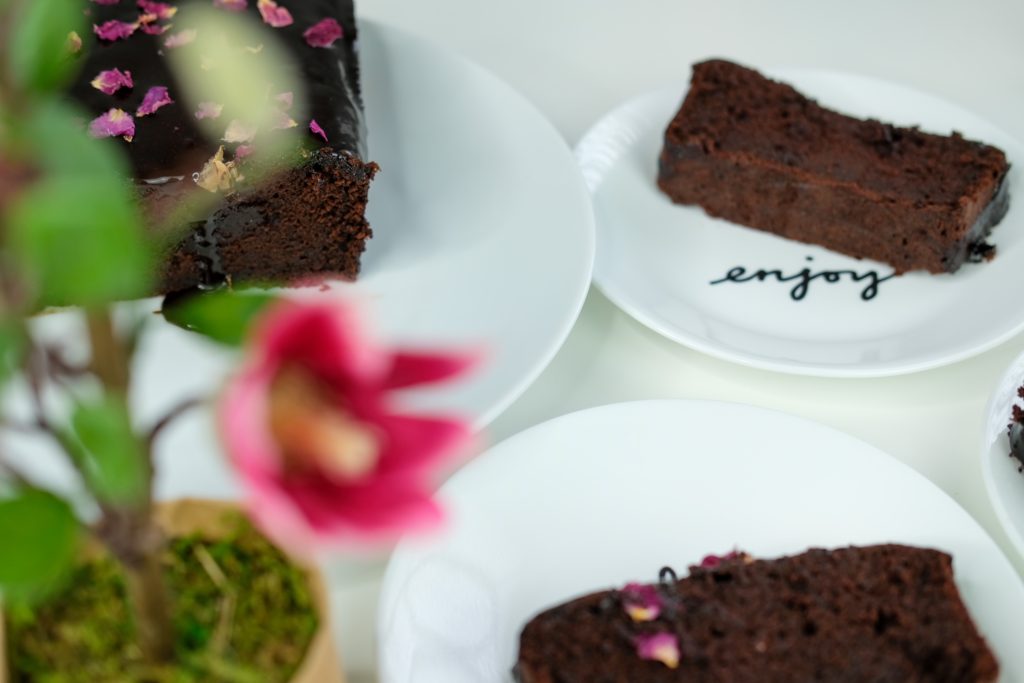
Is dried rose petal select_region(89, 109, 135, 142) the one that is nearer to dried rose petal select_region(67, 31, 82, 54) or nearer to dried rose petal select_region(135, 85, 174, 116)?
dried rose petal select_region(135, 85, 174, 116)

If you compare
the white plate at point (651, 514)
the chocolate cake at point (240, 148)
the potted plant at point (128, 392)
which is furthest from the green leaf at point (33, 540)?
the chocolate cake at point (240, 148)

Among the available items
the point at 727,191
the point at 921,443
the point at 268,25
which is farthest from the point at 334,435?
the point at 727,191

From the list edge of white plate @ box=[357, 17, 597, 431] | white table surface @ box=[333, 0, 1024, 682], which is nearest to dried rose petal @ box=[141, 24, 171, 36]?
edge of white plate @ box=[357, 17, 597, 431]

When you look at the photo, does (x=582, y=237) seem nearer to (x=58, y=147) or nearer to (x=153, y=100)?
(x=153, y=100)

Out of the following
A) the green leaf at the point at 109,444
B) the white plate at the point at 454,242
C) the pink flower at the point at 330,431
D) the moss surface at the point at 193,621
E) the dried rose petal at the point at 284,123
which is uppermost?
the pink flower at the point at 330,431

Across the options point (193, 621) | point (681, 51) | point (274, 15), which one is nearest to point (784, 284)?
point (681, 51)

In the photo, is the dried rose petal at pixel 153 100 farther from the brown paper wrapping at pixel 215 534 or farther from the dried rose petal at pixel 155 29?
the brown paper wrapping at pixel 215 534
